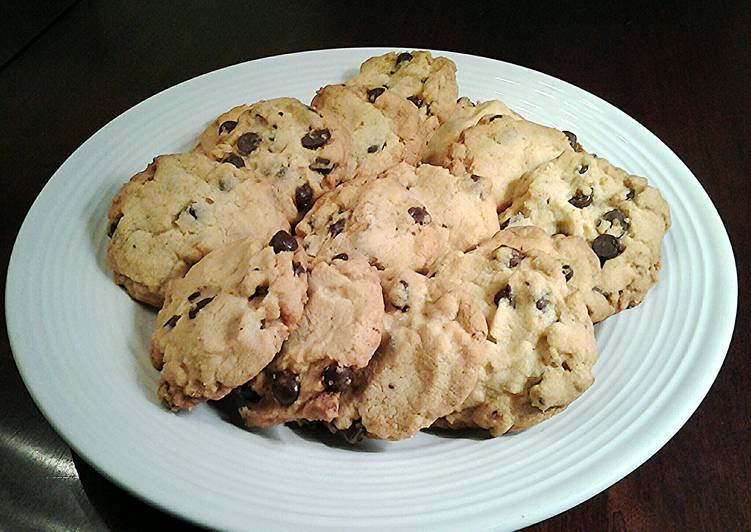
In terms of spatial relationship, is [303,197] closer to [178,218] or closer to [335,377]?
[178,218]

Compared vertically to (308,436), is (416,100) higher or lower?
higher

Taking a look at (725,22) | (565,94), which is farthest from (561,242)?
(725,22)

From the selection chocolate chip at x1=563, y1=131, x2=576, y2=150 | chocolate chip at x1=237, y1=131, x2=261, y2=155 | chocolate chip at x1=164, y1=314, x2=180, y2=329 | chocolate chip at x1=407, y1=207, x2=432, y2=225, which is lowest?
chocolate chip at x1=164, y1=314, x2=180, y2=329

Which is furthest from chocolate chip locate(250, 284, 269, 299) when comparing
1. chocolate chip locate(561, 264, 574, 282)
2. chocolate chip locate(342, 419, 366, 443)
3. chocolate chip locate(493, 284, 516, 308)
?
chocolate chip locate(561, 264, 574, 282)

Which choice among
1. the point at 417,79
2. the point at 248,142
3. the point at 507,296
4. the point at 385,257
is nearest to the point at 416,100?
the point at 417,79

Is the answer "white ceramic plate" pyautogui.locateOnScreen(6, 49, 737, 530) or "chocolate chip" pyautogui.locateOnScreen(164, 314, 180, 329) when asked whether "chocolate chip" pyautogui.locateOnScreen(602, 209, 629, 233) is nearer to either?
"white ceramic plate" pyautogui.locateOnScreen(6, 49, 737, 530)

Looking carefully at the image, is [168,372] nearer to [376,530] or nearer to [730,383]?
[376,530]

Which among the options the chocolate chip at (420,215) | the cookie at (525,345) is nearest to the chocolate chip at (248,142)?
the chocolate chip at (420,215)
